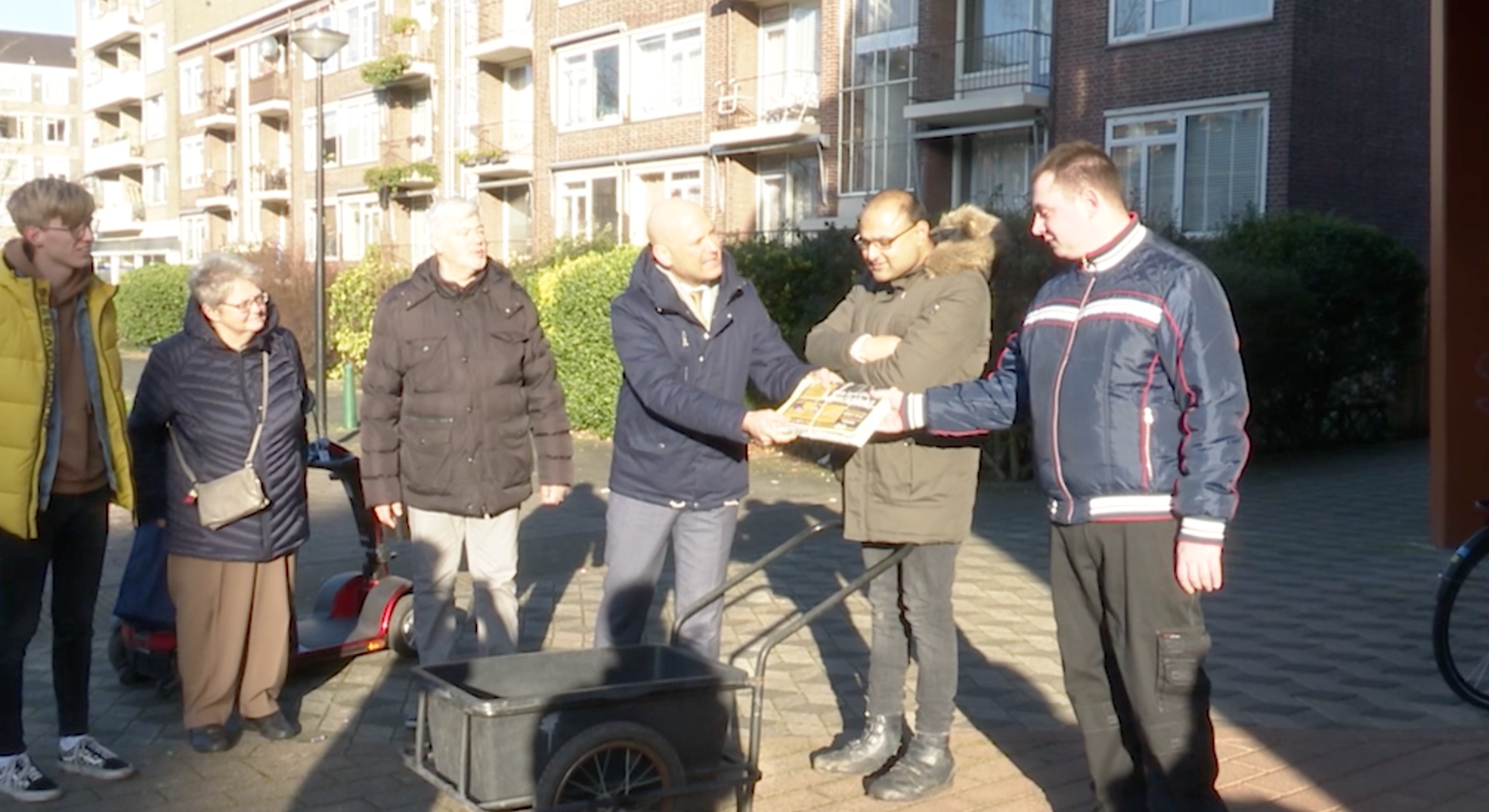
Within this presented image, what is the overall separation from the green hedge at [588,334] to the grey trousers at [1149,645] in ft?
39.7

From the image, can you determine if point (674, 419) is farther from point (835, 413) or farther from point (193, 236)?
point (193, 236)

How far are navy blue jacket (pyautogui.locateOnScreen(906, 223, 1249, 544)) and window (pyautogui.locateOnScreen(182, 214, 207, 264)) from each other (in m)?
60.7

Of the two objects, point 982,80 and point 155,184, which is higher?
point 155,184

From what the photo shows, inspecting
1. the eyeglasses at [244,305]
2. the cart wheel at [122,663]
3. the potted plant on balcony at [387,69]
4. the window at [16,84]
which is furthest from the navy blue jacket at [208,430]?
the window at [16,84]

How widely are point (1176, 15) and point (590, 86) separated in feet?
58.4

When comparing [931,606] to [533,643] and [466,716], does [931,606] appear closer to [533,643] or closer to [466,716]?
[466,716]

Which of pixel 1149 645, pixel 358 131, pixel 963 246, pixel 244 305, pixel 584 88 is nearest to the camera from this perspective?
pixel 1149 645

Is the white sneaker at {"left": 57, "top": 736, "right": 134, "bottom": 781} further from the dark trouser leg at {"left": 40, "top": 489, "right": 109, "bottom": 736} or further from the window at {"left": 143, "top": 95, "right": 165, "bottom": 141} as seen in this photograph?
the window at {"left": 143, "top": 95, "right": 165, "bottom": 141}

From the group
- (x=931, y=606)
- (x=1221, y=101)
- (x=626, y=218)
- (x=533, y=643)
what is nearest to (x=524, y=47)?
(x=626, y=218)

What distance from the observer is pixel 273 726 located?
5.84 m

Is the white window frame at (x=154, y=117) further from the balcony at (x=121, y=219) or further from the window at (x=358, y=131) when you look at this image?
the window at (x=358, y=131)

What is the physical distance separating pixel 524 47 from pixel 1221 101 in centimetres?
2218

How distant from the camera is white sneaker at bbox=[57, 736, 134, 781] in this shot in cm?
536

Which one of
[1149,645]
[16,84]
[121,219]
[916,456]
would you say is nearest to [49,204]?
[916,456]
